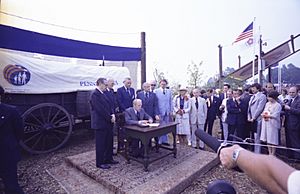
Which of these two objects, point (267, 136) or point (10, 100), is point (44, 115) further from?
point (267, 136)

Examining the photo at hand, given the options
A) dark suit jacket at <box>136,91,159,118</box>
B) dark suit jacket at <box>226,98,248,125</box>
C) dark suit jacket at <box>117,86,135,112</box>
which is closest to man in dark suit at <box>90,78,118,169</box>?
dark suit jacket at <box>117,86,135,112</box>

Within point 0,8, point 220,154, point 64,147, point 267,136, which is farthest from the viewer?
point 64,147

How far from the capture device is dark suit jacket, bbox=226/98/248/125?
5602mm

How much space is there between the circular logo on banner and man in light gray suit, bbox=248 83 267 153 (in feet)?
18.4

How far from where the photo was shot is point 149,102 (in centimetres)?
571

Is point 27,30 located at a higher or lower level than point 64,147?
higher

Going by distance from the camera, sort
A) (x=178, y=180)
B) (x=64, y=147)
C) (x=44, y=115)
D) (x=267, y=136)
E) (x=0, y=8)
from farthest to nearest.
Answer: (x=64, y=147) → (x=44, y=115) → (x=0, y=8) → (x=267, y=136) → (x=178, y=180)

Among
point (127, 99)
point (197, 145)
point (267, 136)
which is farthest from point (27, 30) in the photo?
point (267, 136)

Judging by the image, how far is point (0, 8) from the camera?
5117mm

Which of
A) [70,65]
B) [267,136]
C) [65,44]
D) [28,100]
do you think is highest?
[65,44]

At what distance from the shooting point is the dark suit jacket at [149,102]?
5.68 metres

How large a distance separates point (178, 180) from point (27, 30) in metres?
5.14

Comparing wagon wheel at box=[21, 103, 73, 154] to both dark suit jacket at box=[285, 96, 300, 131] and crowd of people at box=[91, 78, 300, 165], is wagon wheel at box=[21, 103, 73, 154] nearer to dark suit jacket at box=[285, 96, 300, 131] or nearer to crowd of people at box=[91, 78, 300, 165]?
crowd of people at box=[91, 78, 300, 165]

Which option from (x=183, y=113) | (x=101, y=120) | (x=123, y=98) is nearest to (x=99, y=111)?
(x=101, y=120)
